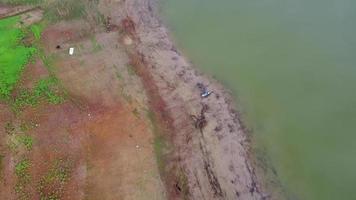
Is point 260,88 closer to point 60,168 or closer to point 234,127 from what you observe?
point 234,127

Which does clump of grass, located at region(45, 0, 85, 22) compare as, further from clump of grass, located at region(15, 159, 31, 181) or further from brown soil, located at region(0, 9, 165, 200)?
clump of grass, located at region(15, 159, 31, 181)

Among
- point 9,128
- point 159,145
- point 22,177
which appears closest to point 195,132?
point 159,145

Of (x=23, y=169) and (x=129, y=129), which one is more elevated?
(x=129, y=129)

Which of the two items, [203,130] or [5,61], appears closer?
[203,130]

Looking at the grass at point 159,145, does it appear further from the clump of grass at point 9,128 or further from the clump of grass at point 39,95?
the clump of grass at point 9,128

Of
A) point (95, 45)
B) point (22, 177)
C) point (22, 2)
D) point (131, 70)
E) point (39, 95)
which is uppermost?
point (22, 2)

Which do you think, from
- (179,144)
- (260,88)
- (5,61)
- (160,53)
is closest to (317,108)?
(260,88)

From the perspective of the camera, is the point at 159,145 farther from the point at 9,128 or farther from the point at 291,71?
the point at 291,71

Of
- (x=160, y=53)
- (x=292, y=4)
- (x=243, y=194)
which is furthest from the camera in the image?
(x=292, y=4)
